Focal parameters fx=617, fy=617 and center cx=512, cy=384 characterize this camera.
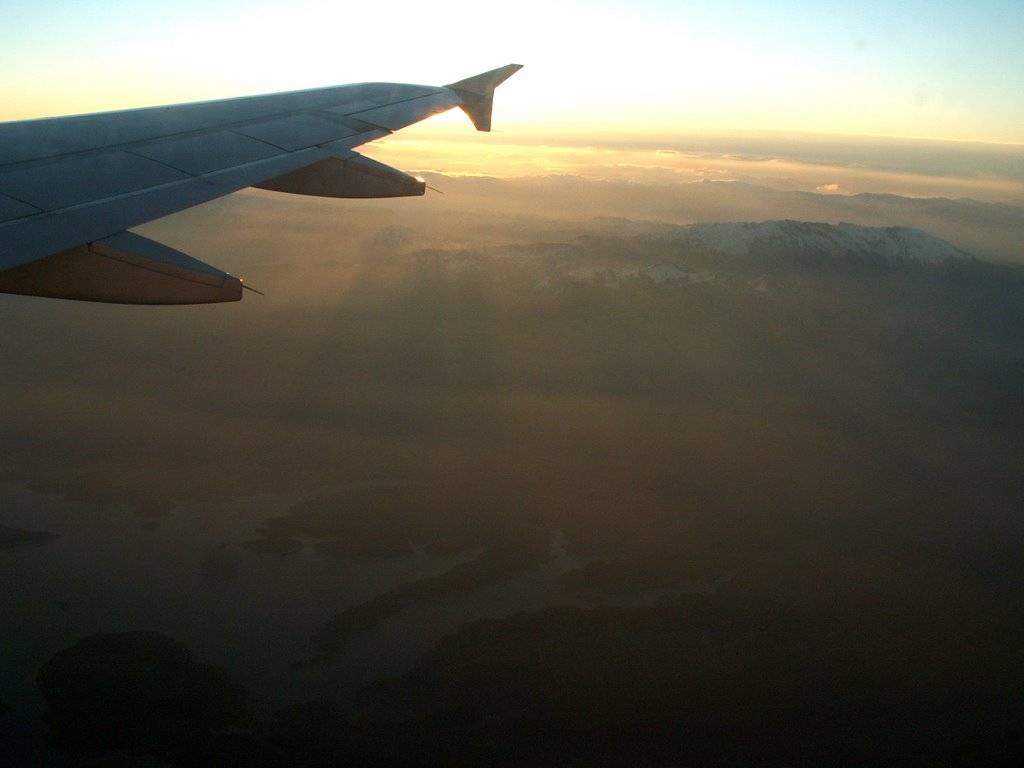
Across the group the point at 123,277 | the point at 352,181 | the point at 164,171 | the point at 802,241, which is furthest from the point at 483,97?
the point at 802,241

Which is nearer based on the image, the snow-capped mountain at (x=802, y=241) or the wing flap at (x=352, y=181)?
the wing flap at (x=352, y=181)

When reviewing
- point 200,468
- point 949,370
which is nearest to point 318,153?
point 200,468

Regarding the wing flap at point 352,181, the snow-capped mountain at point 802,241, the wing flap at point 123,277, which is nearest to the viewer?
the wing flap at point 123,277

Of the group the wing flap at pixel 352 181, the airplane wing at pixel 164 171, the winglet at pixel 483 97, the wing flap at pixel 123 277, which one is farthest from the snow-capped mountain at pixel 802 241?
the wing flap at pixel 123 277

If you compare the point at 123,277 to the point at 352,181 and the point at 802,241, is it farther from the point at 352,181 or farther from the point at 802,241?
the point at 802,241

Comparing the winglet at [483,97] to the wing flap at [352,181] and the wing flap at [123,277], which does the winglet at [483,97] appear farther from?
the wing flap at [123,277]

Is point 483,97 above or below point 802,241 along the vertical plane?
below

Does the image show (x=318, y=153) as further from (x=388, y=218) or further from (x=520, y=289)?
(x=388, y=218)
